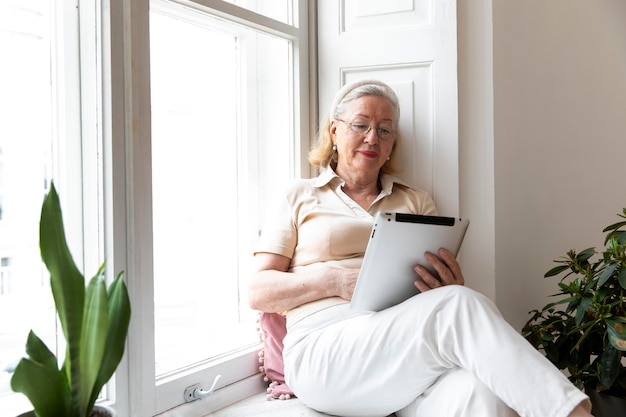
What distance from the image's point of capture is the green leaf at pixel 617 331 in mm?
1732

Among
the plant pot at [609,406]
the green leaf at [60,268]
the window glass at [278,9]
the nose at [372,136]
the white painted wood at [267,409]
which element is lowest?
the white painted wood at [267,409]

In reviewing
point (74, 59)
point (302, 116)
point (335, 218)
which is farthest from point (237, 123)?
point (74, 59)

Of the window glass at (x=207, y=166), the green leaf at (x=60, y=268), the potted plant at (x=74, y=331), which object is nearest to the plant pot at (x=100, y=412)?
the potted plant at (x=74, y=331)

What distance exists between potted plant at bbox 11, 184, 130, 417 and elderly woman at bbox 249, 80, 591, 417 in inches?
30.6

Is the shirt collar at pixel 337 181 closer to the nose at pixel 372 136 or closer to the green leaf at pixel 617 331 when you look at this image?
the nose at pixel 372 136

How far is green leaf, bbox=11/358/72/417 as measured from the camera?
3.38 feet

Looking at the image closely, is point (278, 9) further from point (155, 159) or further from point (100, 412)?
point (100, 412)

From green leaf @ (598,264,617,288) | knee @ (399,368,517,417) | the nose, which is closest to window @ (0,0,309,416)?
the nose

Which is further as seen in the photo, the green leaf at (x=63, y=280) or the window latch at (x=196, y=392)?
the window latch at (x=196, y=392)

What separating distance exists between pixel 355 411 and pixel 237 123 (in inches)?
44.4

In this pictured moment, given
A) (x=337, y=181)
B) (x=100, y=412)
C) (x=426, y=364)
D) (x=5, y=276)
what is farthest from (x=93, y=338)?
(x=337, y=181)

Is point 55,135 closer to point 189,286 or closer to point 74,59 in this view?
point 74,59

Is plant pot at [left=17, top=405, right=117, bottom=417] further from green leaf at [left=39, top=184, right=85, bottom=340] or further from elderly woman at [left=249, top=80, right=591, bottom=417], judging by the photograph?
elderly woman at [left=249, top=80, right=591, bottom=417]

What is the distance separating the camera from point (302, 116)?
2471 millimetres
